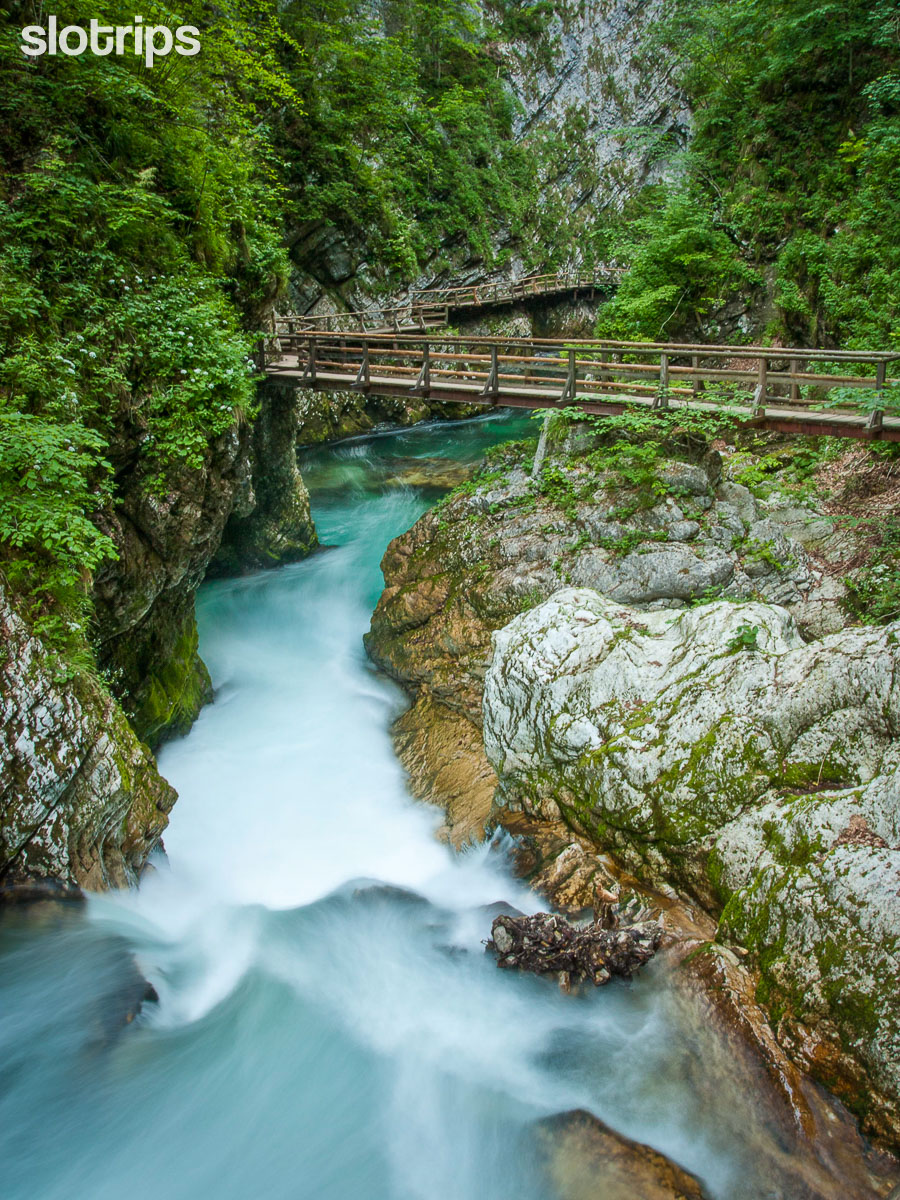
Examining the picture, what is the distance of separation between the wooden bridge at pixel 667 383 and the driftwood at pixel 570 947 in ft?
21.5

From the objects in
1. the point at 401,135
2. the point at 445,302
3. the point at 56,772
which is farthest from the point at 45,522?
the point at 401,135

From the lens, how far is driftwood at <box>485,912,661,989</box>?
4621 mm

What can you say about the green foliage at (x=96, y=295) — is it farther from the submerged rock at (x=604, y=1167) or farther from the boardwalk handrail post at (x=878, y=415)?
the boardwalk handrail post at (x=878, y=415)

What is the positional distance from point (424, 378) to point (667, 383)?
400 cm

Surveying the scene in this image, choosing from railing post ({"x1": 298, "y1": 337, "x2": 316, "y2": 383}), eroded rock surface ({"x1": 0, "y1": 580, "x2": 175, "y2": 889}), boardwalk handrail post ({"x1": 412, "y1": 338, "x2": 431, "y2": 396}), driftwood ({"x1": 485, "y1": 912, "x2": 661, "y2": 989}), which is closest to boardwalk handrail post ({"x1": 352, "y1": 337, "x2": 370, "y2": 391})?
railing post ({"x1": 298, "y1": 337, "x2": 316, "y2": 383})

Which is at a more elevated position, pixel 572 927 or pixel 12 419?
pixel 12 419

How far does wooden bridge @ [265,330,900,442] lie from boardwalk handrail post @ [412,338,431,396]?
0.05 feet

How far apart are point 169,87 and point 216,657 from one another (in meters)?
8.04

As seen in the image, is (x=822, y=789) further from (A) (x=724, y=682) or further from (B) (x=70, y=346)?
Result: (B) (x=70, y=346)

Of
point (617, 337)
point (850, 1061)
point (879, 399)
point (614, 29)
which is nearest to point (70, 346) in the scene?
point (850, 1061)

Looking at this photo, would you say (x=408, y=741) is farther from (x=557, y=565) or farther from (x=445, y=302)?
(x=445, y=302)

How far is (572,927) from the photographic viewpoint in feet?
16.4

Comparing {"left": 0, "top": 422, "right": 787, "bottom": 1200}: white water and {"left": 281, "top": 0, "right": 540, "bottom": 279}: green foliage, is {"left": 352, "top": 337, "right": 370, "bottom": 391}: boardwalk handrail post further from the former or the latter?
{"left": 0, "top": 422, "right": 787, "bottom": 1200}: white water

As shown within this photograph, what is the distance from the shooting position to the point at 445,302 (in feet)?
76.3
